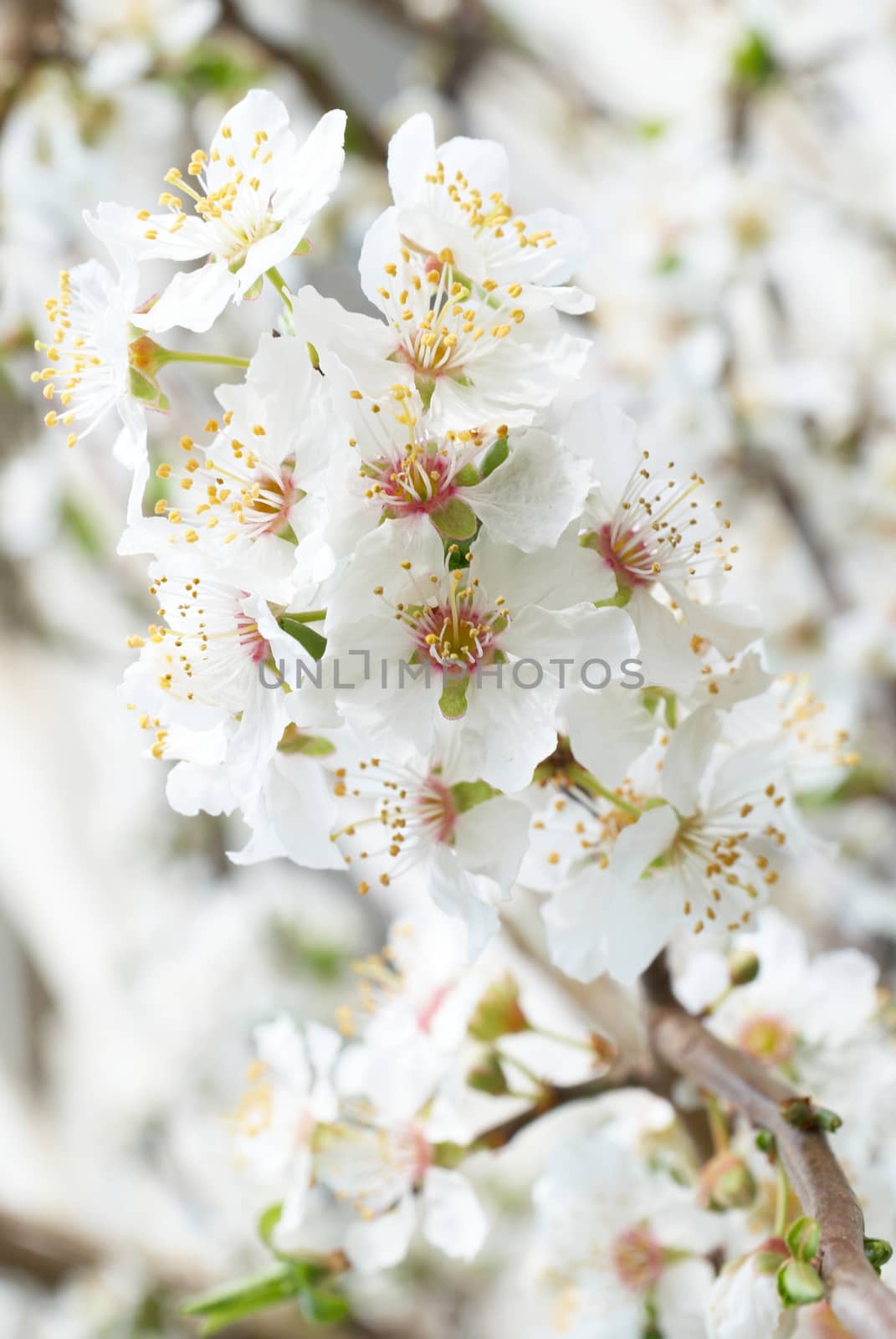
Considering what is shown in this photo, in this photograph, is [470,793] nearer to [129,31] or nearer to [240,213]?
[240,213]

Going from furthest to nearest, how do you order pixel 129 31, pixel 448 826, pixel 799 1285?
pixel 129 31 < pixel 448 826 < pixel 799 1285

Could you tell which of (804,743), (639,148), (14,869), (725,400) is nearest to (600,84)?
(639,148)

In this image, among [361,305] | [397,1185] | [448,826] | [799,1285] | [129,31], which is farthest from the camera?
[129,31]

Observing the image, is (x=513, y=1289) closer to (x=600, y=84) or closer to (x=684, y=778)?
(x=684, y=778)

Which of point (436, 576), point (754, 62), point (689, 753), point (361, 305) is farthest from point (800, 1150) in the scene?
point (754, 62)

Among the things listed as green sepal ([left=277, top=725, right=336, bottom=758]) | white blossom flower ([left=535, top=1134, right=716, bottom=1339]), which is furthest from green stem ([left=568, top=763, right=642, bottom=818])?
white blossom flower ([left=535, top=1134, right=716, bottom=1339])
